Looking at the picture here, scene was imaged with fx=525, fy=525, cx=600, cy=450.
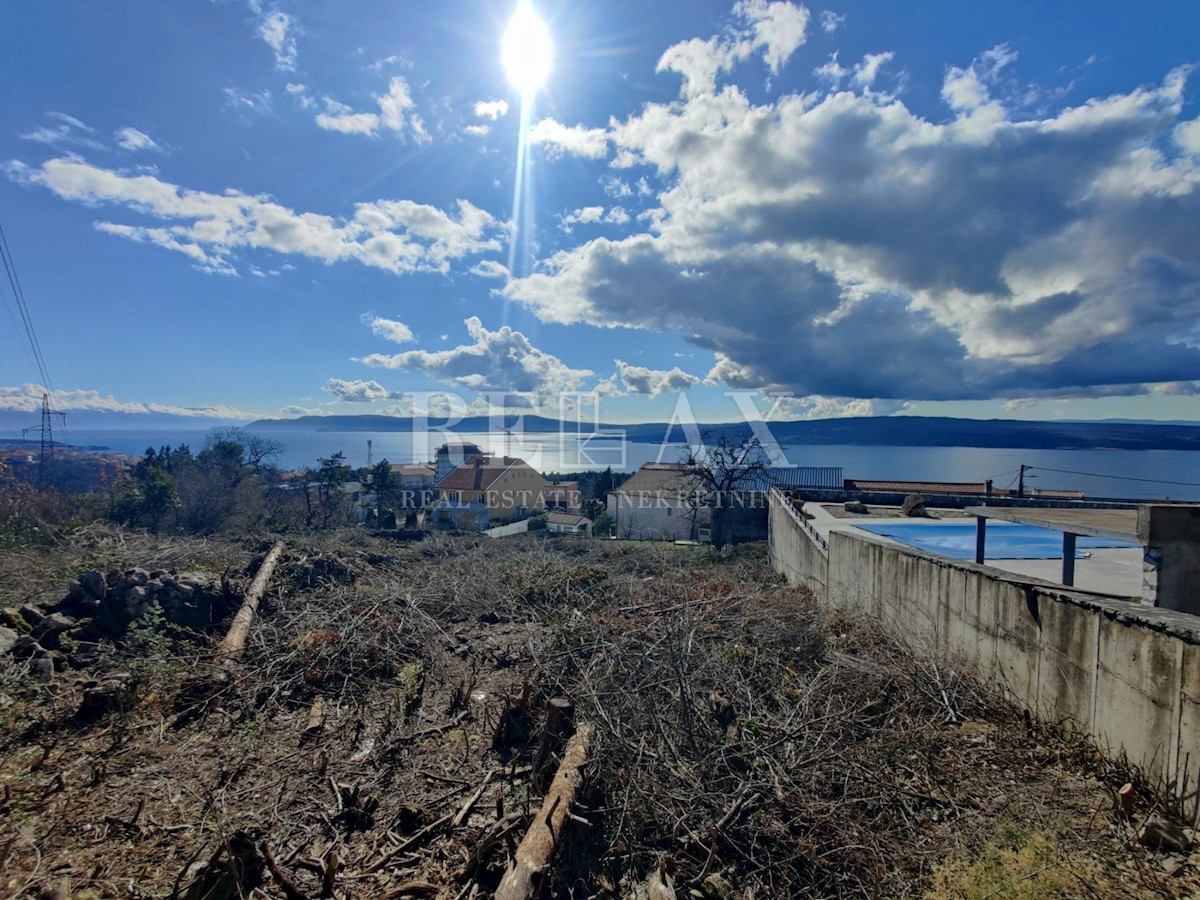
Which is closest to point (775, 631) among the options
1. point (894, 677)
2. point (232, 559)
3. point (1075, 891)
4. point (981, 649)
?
point (894, 677)

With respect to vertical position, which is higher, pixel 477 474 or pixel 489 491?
pixel 477 474

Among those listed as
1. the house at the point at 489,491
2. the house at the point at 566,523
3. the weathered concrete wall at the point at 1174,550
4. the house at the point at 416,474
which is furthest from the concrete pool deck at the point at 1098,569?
the house at the point at 416,474

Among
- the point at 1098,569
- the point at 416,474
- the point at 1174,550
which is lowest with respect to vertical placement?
the point at 416,474

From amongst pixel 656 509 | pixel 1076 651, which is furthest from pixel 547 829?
pixel 656 509

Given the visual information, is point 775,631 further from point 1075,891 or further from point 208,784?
point 208,784

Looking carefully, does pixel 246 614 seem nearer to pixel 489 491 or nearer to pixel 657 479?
pixel 657 479

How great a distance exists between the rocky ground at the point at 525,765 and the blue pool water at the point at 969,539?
4657 mm

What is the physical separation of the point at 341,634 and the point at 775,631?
4847mm

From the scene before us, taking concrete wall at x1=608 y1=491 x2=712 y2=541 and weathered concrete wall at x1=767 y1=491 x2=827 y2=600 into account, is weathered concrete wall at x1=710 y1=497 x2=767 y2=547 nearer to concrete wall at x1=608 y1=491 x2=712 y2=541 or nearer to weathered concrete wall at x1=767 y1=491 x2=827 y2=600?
weathered concrete wall at x1=767 y1=491 x2=827 y2=600

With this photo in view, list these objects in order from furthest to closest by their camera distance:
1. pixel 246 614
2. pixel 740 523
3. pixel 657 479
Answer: pixel 657 479 → pixel 740 523 → pixel 246 614

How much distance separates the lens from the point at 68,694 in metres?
4.67

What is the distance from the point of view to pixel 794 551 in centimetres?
1166

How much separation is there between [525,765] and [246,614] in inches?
182

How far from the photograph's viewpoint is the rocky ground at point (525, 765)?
273cm
